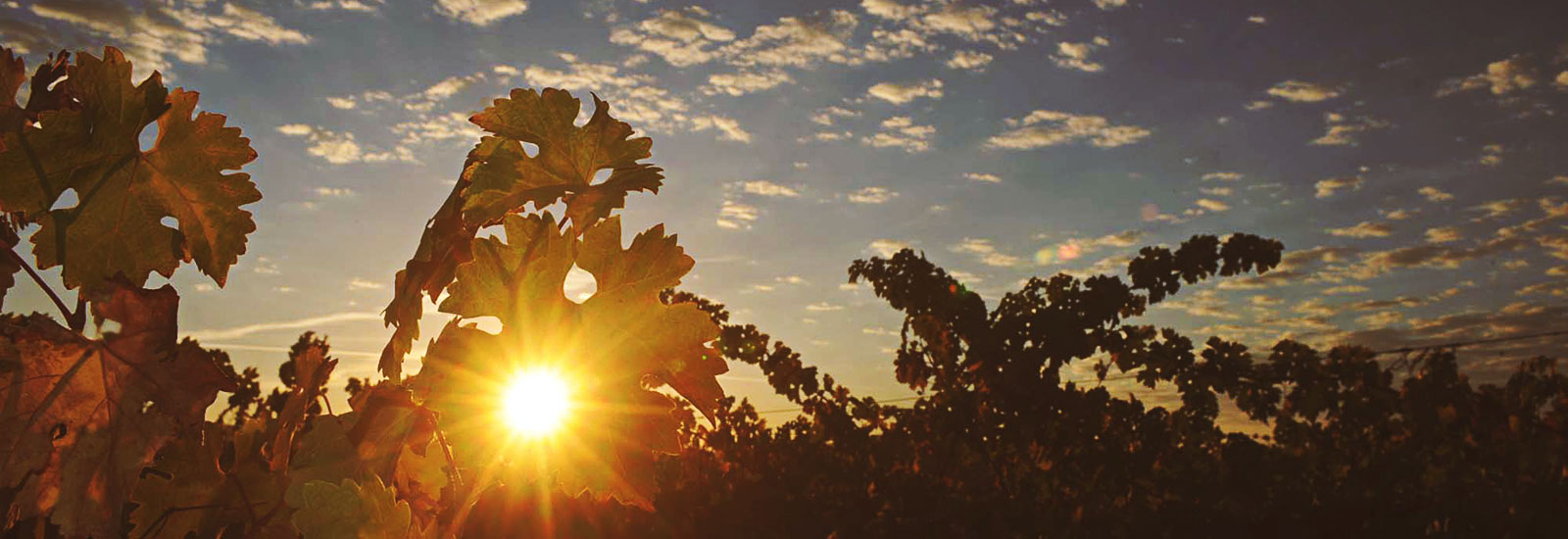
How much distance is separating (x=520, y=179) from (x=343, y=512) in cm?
44

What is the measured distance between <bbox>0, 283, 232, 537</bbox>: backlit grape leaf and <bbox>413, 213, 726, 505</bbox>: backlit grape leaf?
0.37 metres

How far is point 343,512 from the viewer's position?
1.13 metres

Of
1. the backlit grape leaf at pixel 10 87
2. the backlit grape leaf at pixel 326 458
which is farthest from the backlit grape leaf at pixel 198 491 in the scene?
the backlit grape leaf at pixel 10 87

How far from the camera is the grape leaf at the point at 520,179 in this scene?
123 cm

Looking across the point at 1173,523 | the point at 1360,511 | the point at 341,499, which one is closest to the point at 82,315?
the point at 341,499

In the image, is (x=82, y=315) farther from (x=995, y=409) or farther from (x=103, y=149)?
(x=995, y=409)

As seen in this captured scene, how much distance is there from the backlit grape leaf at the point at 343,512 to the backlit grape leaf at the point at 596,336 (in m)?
0.13

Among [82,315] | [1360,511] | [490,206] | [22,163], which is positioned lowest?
[1360,511]

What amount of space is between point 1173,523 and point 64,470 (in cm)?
684

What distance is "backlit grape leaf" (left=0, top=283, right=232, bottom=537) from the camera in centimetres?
125

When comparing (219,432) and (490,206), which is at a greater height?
(490,206)

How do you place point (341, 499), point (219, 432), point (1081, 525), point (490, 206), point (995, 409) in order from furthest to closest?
1. point (995, 409)
2. point (1081, 525)
3. point (219, 432)
4. point (490, 206)
5. point (341, 499)

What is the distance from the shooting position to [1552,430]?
788 centimetres

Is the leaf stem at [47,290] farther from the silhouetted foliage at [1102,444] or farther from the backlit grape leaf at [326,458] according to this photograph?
the silhouetted foliage at [1102,444]
